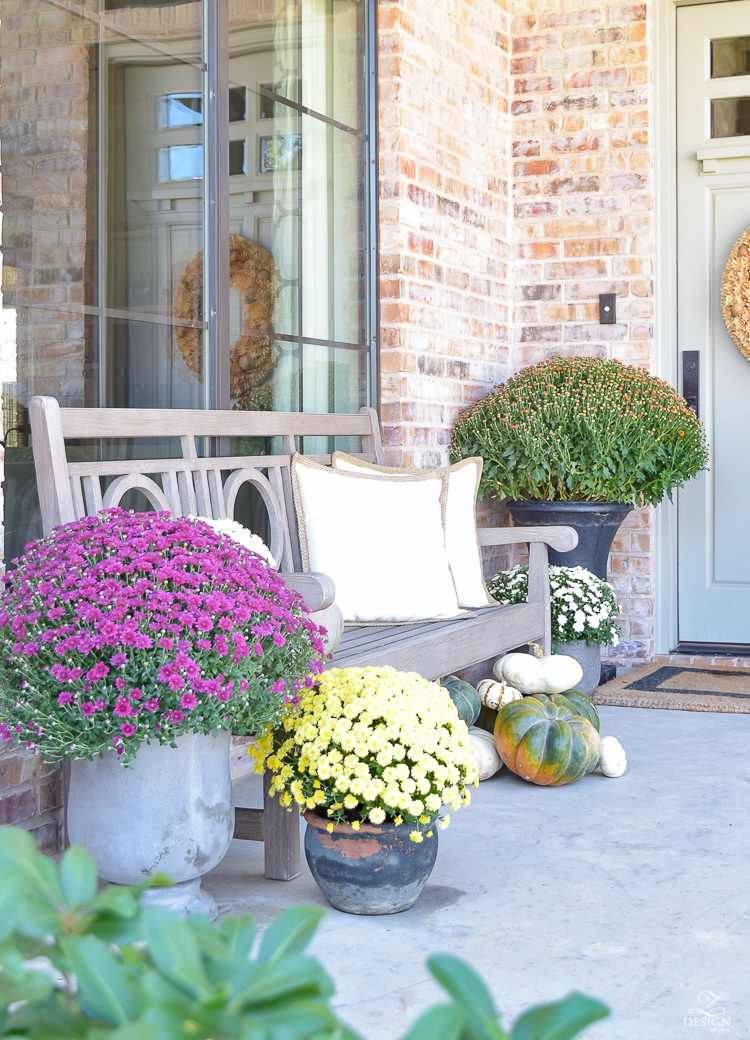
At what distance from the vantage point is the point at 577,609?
385 cm

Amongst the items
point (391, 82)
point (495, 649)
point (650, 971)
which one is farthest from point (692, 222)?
point (650, 971)

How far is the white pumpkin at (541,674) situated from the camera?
10.5 feet

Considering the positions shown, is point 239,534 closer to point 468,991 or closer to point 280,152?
point 280,152

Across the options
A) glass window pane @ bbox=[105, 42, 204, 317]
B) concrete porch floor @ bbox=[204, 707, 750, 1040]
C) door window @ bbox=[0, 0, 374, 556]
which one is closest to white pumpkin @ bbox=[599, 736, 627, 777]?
concrete porch floor @ bbox=[204, 707, 750, 1040]

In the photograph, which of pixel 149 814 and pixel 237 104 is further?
pixel 237 104

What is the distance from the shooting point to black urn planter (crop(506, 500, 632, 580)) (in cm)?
409

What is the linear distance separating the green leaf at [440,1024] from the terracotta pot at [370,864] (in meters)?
1.65

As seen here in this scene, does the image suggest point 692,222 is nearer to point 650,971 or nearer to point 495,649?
point 495,649

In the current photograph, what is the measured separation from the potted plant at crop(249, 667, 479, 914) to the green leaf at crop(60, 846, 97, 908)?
1.53 meters

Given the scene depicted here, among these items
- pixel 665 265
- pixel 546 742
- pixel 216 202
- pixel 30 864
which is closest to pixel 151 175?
pixel 216 202

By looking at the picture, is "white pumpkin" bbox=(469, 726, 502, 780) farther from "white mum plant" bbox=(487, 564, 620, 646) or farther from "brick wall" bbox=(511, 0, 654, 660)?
"brick wall" bbox=(511, 0, 654, 660)

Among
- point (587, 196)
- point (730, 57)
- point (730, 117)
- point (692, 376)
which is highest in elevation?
point (730, 57)

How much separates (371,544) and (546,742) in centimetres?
69

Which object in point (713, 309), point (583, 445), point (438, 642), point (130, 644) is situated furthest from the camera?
point (713, 309)
